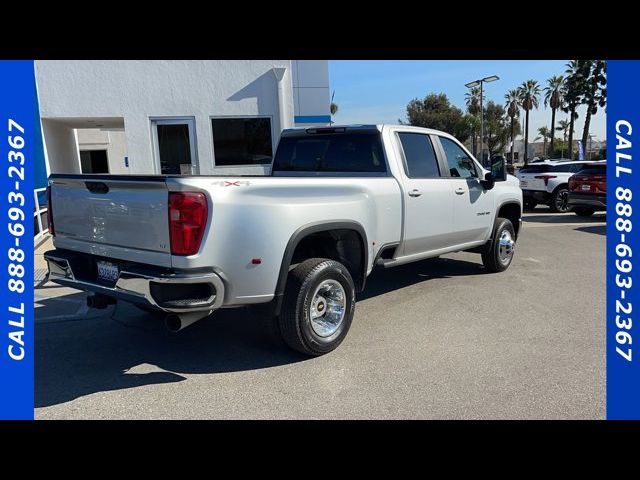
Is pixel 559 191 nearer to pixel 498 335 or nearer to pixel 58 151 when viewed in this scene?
pixel 498 335

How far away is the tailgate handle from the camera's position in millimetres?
3846

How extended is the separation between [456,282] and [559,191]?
988 cm

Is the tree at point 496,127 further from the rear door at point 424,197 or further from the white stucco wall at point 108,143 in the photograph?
the rear door at point 424,197

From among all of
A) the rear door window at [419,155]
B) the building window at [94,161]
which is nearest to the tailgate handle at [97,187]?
the rear door window at [419,155]

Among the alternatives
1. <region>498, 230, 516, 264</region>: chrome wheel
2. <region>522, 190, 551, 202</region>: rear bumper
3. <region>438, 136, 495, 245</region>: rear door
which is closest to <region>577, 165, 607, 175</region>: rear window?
<region>522, 190, 551, 202</region>: rear bumper

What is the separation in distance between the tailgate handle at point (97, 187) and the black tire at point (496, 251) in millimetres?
5281

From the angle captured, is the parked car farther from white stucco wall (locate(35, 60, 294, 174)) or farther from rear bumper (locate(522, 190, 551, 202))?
white stucco wall (locate(35, 60, 294, 174))

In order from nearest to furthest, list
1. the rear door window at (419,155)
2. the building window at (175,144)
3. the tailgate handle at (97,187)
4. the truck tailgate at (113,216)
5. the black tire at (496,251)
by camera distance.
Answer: the truck tailgate at (113,216) → the tailgate handle at (97,187) → the rear door window at (419,155) → the black tire at (496,251) → the building window at (175,144)

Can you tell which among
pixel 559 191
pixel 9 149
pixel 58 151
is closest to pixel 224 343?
pixel 9 149

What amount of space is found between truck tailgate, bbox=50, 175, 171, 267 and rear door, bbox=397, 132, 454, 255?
2661mm

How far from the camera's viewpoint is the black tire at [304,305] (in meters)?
4.04

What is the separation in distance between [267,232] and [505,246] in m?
4.85

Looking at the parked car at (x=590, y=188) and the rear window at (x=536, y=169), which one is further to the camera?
the rear window at (x=536, y=169)

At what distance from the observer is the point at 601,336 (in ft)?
15.5
